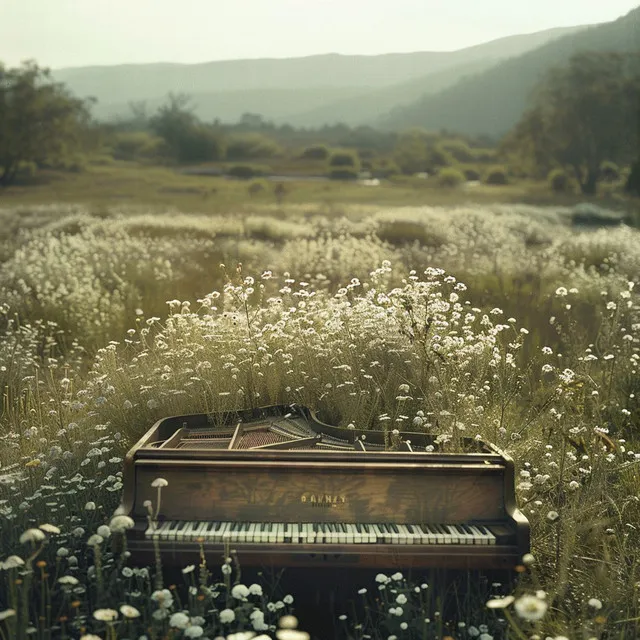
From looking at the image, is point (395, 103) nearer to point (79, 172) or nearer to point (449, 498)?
point (79, 172)

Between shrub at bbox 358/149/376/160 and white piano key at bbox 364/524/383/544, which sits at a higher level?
shrub at bbox 358/149/376/160

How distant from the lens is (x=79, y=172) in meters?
28.5

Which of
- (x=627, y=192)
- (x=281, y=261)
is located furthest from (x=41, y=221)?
(x=627, y=192)

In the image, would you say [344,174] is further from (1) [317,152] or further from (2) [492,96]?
(2) [492,96]

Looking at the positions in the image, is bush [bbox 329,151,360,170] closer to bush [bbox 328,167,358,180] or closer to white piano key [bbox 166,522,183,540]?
bush [bbox 328,167,358,180]

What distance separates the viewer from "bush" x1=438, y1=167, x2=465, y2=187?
3156cm

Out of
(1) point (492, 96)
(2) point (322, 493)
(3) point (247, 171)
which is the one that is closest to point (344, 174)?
(3) point (247, 171)

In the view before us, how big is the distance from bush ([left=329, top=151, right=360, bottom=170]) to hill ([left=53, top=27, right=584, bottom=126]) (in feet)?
9.59

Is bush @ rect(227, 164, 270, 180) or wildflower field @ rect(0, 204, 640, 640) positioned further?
bush @ rect(227, 164, 270, 180)

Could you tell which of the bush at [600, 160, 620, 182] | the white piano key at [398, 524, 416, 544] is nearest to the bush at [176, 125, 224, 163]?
the bush at [600, 160, 620, 182]

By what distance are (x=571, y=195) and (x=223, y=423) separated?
26226 millimetres

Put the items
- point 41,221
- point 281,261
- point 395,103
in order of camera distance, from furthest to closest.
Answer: point 395,103, point 41,221, point 281,261

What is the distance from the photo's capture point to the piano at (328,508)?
402 centimetres

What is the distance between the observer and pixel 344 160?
32125mm
